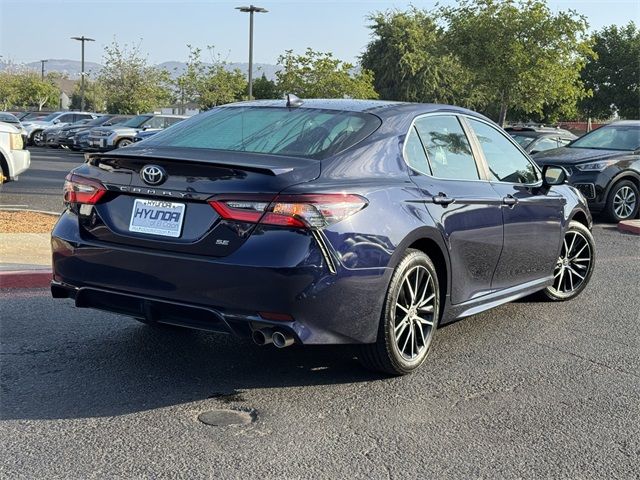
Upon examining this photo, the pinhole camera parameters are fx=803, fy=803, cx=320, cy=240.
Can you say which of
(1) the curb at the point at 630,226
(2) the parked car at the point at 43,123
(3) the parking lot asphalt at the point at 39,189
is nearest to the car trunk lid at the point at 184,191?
(3) the parking lot asphalt at the point at 39,189

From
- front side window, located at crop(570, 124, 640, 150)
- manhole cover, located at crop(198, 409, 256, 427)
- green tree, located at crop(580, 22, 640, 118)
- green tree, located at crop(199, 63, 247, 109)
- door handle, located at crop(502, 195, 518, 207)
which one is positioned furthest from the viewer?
green tree, located at crop(580, 22, 640, 118)

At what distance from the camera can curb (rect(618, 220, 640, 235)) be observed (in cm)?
1199

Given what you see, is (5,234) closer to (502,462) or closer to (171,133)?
(171,133)

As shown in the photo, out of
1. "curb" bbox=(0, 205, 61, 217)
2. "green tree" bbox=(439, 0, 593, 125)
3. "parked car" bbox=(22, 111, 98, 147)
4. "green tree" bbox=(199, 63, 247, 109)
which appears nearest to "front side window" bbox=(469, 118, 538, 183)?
"curb" bbox=(0, 205, 61, 217)

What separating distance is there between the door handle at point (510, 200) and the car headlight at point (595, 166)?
762cm

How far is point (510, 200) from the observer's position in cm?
571

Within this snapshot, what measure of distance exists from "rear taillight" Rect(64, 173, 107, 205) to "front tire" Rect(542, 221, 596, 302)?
402 centimetres

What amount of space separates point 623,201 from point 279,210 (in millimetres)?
10429

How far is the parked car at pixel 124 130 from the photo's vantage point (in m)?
27.8

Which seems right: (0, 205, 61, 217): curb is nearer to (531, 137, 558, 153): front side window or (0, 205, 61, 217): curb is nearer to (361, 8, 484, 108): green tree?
(531, 137, 558, 153): front side window

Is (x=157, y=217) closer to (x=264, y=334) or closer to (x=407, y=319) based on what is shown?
(x=264, y=334)

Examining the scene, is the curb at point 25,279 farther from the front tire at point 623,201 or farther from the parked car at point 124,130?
the parked car at point 124,130

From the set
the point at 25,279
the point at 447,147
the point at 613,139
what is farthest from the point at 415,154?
the point at 613,139

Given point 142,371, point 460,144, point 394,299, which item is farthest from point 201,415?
point 460,144
